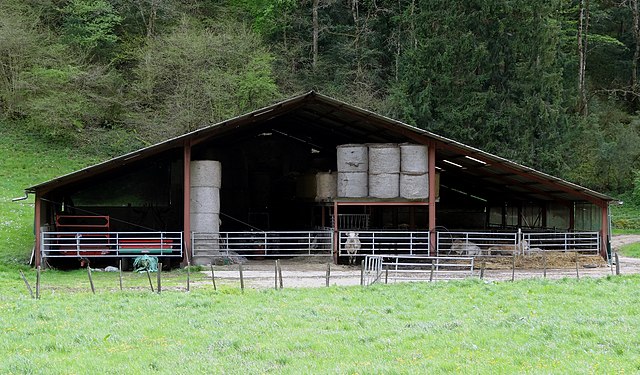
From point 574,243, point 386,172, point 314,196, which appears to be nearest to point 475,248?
point 574,243

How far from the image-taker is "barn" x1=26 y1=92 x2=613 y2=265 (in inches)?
1168

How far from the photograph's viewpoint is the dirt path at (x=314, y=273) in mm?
23234

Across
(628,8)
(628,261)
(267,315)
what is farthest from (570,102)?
(267,315)

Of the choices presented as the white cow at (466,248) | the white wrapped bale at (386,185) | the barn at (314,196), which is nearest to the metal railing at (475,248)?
the white cow at (466,248)

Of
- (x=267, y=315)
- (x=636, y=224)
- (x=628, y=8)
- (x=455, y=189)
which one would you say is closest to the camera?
(x=267, y=315)

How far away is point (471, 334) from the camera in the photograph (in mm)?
13219

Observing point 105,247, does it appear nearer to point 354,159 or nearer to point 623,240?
point 354,159

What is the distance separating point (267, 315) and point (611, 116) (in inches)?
1729

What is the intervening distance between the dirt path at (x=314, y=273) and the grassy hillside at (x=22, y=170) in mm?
8175

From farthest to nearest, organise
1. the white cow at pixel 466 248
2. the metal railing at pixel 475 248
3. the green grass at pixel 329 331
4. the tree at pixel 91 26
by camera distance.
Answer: the tree at pixel 91 26 → the white cow at pixel 466 248 → the metal railing at pixel 475 248 → the green grass at pixel 329 331

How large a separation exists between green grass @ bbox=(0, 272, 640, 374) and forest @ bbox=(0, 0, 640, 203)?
80.6 feet

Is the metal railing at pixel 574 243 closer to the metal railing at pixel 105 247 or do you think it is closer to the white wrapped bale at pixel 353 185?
the white wrapped bale at pixel 353 185

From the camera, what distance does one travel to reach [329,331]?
1370 centimetres

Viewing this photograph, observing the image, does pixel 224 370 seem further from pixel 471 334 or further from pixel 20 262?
pixel 20 262
